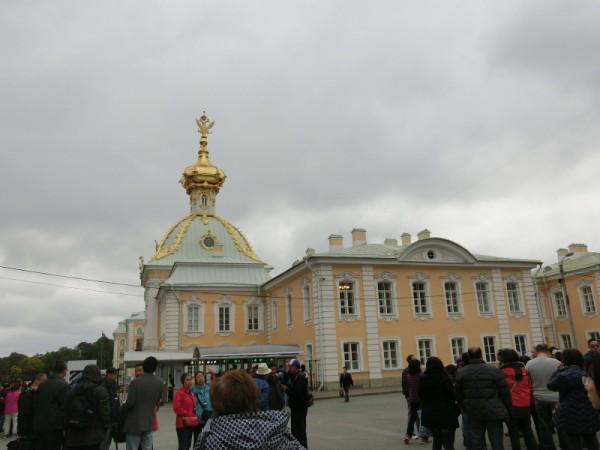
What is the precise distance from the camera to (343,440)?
10914mm

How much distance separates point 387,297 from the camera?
91.3 feet

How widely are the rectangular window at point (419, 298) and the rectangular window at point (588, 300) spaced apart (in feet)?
48.1

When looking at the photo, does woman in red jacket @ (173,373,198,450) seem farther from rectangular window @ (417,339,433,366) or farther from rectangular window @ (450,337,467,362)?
rectangular window @ (450,337,467,362)

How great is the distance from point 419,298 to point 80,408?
23.7m

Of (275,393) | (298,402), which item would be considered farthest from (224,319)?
(275,393)

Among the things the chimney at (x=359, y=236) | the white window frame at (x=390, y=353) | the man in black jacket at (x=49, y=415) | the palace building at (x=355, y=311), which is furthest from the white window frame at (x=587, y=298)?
the man in black jacket at (x=49, y=415)

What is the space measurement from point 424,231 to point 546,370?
24038mm

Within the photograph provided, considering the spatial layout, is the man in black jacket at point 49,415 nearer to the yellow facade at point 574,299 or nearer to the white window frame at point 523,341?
the white window frame at point 523,341

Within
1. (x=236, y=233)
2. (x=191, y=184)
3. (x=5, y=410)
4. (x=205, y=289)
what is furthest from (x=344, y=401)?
(x=191, y=184)

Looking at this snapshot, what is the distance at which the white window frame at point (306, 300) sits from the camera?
27.7 meters

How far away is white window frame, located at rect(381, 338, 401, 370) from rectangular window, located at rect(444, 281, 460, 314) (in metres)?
4.01

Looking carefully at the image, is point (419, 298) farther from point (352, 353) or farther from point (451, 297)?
point (352, 353)

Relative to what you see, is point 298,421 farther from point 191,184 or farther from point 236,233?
point 191,184

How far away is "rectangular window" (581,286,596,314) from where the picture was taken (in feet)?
115
